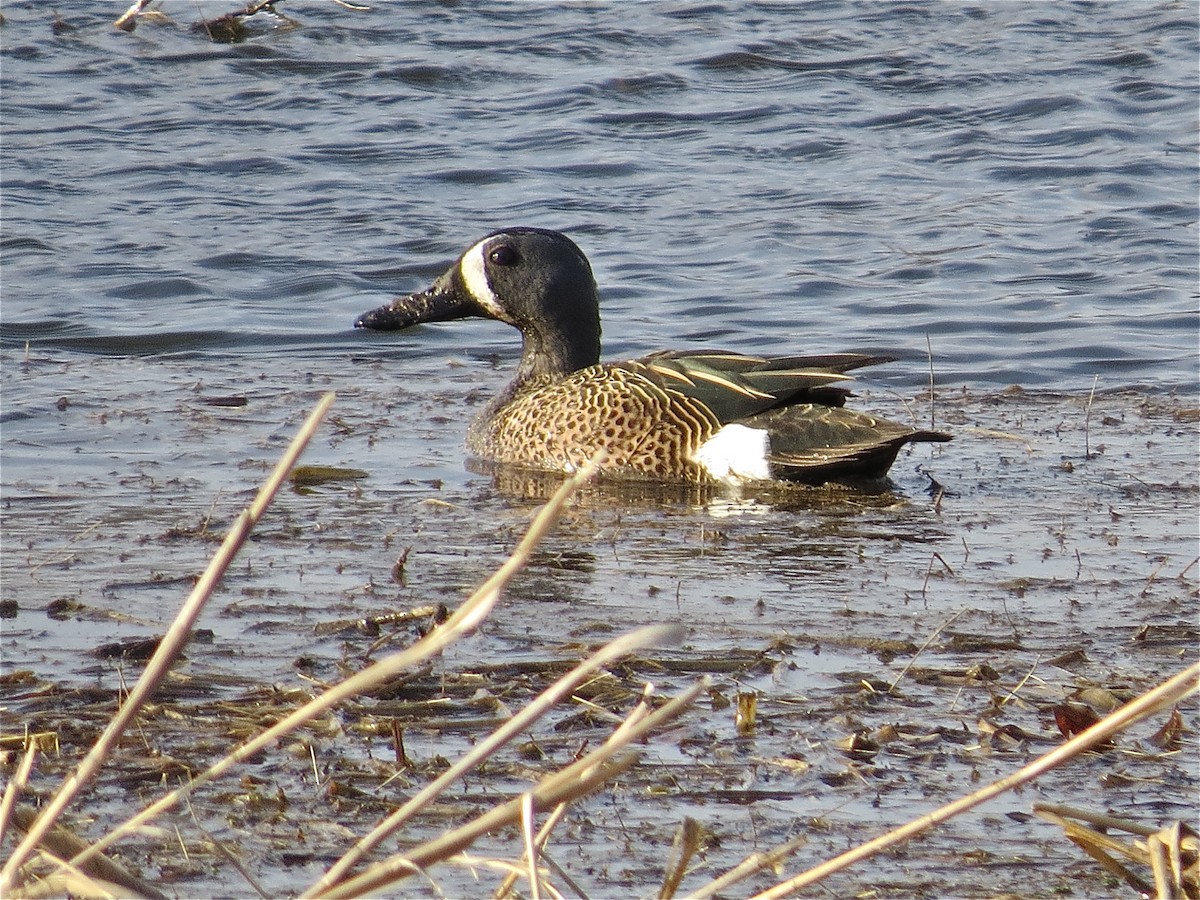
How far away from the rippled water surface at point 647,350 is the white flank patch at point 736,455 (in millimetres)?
184

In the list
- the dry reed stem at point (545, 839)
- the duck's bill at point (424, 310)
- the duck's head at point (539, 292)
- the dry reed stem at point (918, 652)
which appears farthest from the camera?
the duck's bill at point (424, 310)

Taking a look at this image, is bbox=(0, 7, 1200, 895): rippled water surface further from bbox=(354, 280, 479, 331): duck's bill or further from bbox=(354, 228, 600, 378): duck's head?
bbox=(354, 228, 600, 378): duck's head

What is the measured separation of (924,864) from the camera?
9.82 feet

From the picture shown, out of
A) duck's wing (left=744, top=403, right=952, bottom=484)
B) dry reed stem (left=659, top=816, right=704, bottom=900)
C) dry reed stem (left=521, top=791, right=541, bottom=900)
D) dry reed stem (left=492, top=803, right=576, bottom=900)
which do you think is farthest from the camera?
duck's wing (left=744, top=403, right=952, bottom=484)

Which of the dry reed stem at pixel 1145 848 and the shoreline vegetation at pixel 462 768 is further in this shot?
the dry reed stem at pixel 1145 848

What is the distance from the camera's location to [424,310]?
775 centimetres

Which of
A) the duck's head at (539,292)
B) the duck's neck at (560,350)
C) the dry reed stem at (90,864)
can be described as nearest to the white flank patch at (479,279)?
the duck's head at (539,292)

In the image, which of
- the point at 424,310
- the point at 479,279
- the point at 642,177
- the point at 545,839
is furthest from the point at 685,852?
the point at 642,177

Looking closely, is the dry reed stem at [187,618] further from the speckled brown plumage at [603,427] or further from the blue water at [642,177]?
the blue water at [642,177]

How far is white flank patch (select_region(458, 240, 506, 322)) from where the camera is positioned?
7.53 meters

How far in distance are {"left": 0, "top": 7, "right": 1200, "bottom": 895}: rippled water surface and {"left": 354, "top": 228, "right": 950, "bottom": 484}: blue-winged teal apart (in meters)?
0.21

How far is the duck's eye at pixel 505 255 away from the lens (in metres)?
7.47

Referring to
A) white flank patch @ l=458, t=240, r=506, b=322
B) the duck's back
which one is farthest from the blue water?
the duck's back

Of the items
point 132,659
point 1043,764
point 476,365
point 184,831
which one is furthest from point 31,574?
point 476,365
